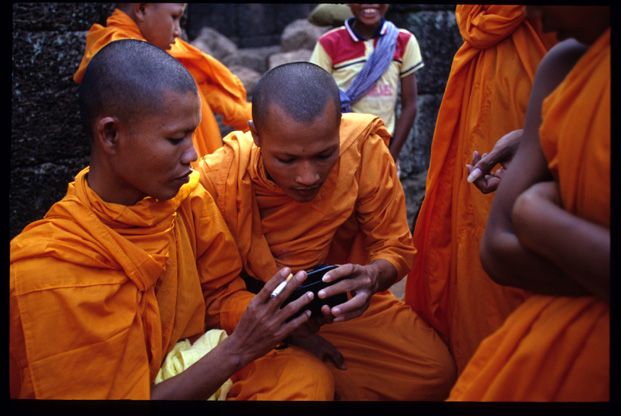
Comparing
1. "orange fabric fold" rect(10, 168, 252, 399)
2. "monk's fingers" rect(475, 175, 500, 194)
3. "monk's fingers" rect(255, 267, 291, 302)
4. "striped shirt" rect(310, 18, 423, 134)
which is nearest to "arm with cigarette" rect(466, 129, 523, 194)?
"monk's fingers" rect(475, 175, 500, 194)

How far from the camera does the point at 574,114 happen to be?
4.02 feet

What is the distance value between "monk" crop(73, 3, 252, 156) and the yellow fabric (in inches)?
74.0

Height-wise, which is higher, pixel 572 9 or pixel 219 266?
pixel 572 9

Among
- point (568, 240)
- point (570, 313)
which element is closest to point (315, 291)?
point (570, 313)

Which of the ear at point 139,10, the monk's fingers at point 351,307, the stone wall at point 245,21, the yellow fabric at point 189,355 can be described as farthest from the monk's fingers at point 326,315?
the stone wall at point 245,21

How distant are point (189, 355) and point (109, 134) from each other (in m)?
0.77

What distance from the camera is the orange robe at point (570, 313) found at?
119cm

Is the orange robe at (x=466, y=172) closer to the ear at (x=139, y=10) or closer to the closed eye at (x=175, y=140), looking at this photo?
the closed eye at (x=175, y=140)

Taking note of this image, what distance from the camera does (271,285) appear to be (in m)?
1.97

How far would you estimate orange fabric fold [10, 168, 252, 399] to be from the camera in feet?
5.74
